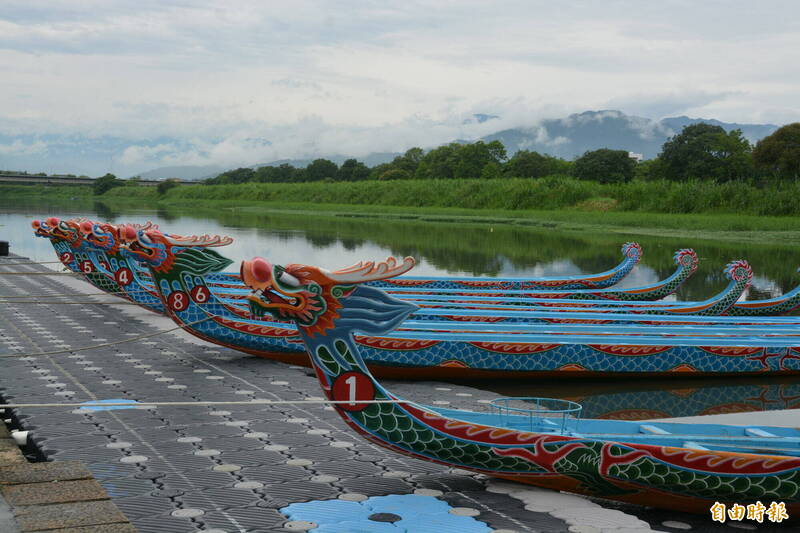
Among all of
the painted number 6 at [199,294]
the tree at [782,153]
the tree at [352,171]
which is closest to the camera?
the painted number 6 at [199,294]

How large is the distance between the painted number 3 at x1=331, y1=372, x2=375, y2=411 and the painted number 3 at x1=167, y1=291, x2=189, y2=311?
16.8 feet

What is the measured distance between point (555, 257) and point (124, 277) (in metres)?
15.2

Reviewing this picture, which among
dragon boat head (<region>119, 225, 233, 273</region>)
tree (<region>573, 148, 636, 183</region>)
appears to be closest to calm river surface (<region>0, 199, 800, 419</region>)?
dragon boat head (<region>119, 225, 233, 273</region>)

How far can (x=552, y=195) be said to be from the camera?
152 ft

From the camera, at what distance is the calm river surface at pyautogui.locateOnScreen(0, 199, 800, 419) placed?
9.69m

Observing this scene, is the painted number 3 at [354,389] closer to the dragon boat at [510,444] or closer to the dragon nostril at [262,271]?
the dragon boat at [510,444]

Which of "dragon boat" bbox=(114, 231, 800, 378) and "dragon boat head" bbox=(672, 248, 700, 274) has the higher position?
"dragon boat head" bbox=(672, 248, 700, 274)

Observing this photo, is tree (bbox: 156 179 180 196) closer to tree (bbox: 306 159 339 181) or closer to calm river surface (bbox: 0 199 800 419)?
tree (bbox: 306 159 339 181)

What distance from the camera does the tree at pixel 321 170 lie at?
89.2m

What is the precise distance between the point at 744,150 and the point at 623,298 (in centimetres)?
3792

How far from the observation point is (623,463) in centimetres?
508

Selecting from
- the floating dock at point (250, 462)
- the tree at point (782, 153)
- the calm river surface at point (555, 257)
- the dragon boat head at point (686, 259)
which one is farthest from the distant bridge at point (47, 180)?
the floating dock at point (250, 462)

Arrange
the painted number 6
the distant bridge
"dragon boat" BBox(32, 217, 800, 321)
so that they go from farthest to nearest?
the distant bridge
"dragon boat" BBox(32, 217, 800, 321)
the painted number 6

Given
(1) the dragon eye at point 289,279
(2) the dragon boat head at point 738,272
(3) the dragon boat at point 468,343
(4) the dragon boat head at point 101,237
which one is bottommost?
(3) the dragon boat at point 468,343
